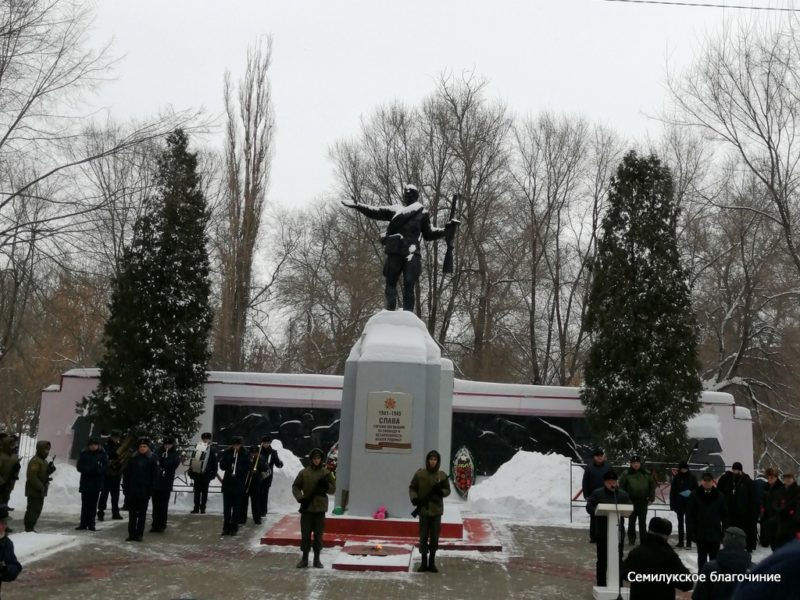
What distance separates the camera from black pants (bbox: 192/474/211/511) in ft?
53.1

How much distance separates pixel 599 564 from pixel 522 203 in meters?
26.7

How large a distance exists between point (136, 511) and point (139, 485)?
40cm

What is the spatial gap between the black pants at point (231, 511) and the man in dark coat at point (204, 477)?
1937 millimetres

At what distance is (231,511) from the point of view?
13.7 m

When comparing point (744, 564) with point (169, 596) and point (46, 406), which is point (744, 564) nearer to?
point (169, 596)

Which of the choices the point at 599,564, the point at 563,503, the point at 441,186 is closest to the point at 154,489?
the point at 599,564

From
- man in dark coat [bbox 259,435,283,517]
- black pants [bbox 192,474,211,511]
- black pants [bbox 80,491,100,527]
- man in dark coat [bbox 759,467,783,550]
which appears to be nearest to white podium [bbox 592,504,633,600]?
man in dark coat [bbox 759,467,783,550]

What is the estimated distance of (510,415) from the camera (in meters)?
21.7

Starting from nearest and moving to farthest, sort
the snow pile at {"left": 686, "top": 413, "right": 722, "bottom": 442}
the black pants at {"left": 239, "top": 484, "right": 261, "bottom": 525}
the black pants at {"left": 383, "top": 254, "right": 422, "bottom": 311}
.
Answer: the black pants at {"left": 239, "top": 484, "right": 261, "bottom": 525}, the black pants at {"left": 383, "top": 254, "right": 422, "bottom": 311}, the snow pile at {"left": 686, "top": 413, "right": 722, "bottom": 442}

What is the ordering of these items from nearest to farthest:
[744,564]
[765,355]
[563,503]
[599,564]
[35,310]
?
[744,564], [599,564], [563,503], [765,355], [35,310]

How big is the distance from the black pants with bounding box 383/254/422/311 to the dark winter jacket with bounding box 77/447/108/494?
232 inches

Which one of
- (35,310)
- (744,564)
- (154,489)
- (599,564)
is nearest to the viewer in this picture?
(744,564)

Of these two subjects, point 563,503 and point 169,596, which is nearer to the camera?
point 169,596

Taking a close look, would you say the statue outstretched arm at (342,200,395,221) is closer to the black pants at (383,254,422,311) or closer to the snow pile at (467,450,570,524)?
the black pants at (383,254,422,311)
